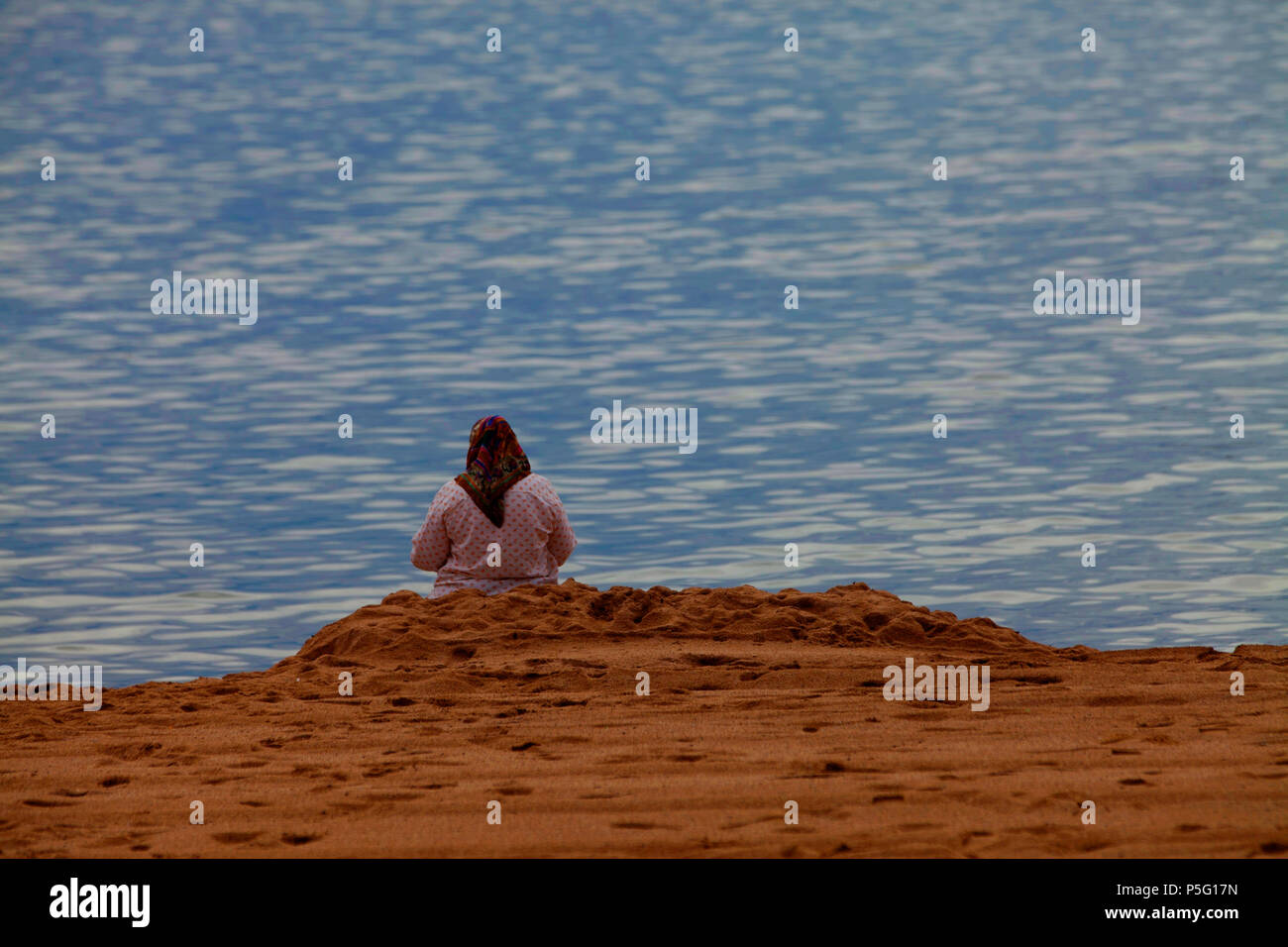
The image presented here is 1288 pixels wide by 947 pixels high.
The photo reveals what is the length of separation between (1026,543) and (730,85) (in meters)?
16.7

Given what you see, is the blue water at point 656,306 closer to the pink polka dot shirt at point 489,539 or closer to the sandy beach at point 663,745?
the pink polka dot shirt at point 489,539

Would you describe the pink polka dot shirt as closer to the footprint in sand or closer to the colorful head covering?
the colorful head covering

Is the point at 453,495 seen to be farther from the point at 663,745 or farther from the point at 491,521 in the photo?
the point at 663,745

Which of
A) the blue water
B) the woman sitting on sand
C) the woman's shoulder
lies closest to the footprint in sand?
Result: the woman sitting on sand

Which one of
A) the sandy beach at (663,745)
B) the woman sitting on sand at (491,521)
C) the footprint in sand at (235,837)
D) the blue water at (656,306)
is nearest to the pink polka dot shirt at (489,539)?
the woman sitting on sand at (491,521)

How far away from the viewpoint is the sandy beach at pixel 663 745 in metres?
4.10

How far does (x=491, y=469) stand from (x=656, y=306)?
9.07 m

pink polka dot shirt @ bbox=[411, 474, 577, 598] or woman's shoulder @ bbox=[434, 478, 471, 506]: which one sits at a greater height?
woman's shoulder @ bbox=[434, 478, 471, 506]

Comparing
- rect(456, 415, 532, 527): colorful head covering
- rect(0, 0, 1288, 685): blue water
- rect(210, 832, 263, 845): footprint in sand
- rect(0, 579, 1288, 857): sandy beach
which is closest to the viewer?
rect(0, 579, 1288, 857): sandy beach

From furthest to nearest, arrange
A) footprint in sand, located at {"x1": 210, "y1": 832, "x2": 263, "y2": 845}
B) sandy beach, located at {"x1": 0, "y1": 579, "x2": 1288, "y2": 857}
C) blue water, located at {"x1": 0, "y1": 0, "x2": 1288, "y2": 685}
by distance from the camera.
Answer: blue water, located at {"x1": 0, "y1": 0, "x2": 1288, "y2": 685}
footprint in sand, located at {"x1": 210, "y1": 832, "x2": 263, "y2": 845}
sandy beach, located at {"x1": 0, "y1": 579, "x2": 1288, "y2": 857}

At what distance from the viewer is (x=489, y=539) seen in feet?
Answer: 27.0

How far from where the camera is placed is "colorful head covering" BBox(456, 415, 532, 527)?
8180 mm

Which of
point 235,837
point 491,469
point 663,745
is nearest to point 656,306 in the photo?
point 491,469

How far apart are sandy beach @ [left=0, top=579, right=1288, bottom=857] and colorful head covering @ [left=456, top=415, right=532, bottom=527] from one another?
66 centimetres
